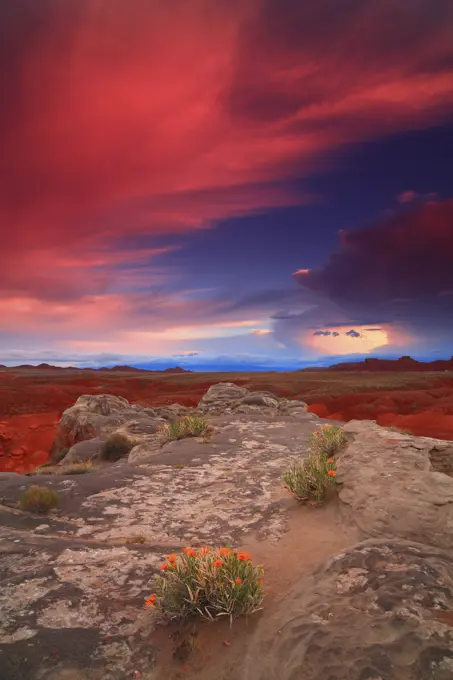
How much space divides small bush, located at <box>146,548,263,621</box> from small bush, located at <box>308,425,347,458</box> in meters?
6.02

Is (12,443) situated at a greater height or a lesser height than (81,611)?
lesser

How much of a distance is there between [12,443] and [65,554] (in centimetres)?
3040

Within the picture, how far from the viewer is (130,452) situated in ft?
49.5

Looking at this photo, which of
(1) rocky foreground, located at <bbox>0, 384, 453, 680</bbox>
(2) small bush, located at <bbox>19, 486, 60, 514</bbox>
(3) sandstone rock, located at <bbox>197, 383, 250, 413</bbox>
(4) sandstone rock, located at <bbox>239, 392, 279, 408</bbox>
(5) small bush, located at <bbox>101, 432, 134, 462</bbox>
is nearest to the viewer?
(1) rocky foreground, located at <bbox>0, 384, 453, 680</bbox>

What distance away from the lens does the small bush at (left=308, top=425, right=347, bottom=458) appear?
35.3ft

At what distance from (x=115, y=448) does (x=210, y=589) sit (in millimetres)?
11669

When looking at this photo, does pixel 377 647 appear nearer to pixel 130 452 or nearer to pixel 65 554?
pixel 65 554

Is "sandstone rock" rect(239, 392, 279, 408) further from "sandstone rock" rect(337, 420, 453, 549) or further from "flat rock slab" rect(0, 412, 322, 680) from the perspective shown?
"sandstone rock" rect(337, 420, 453, 549)

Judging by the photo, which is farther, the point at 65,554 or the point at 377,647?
the point at 65,554

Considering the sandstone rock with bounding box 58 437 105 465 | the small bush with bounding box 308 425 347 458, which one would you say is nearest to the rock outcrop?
the small bush with bounding box 308 425 347 458

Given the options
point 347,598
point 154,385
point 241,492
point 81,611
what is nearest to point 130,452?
point 241,492

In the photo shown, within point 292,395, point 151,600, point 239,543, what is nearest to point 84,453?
point 239,543

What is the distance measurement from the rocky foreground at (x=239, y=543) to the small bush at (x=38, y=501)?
1.02 ft

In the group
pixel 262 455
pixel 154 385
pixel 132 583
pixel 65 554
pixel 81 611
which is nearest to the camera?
pixel 81 611
